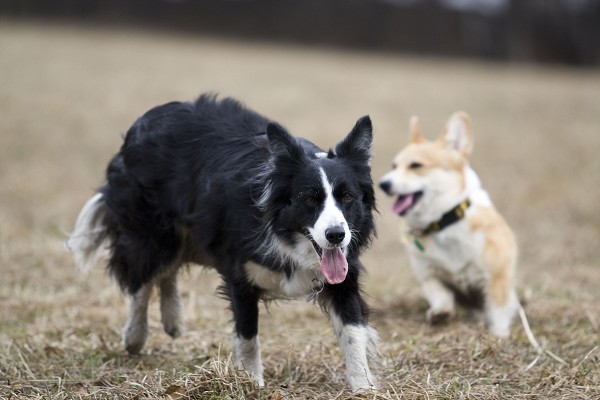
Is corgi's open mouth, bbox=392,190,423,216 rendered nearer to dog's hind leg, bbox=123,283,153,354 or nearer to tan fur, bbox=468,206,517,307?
tan fur, bbox=468,206,517,307

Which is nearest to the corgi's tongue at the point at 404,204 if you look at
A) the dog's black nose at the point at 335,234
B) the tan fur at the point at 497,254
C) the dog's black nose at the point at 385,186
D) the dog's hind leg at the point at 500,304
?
the dog's black nose at the point at 385,186

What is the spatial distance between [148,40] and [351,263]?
2494cm

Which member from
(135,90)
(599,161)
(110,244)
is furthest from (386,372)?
(135,90)

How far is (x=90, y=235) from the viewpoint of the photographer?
545 cm

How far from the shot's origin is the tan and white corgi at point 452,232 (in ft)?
20.5

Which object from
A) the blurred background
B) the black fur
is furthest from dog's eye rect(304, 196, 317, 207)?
the blurred background

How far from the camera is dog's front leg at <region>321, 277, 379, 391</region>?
406 centimetres

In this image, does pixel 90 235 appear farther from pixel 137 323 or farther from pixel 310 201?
pixel 310 201

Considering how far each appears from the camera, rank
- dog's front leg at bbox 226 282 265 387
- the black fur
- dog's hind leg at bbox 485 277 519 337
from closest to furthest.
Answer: the black fur
dog's front leg at bbox 226 282 265 387
dog's hind leg at bbox 485 277 519 337

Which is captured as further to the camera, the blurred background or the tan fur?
the blurred background

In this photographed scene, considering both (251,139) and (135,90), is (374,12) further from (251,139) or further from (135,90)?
(251,139)

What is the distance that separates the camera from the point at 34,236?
845 cm

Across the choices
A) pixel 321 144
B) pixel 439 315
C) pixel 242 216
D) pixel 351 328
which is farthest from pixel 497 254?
pixel 321 144

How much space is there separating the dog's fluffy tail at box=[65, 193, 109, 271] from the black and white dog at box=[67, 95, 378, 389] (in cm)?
4
